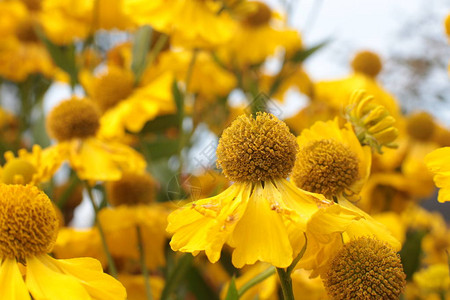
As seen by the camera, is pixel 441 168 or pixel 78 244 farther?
pixel 78 244

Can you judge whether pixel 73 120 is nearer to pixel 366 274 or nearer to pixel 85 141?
pixel 85 141

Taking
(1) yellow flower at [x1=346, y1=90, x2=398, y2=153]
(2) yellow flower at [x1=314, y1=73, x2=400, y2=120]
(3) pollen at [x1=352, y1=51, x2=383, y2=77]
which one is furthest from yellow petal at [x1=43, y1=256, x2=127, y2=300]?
(3) pollen at [x1=352, y1=51, x2=383, y2=77]

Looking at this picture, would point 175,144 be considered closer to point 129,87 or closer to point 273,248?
point 129,87

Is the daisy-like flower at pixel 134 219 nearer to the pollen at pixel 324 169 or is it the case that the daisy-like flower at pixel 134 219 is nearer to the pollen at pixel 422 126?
the pollen at pixel 324 169

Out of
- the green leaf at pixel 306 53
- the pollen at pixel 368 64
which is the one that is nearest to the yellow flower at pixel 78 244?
the green leaf at pixel 306 53

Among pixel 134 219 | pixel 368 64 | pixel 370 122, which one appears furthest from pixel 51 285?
pixel 368 64

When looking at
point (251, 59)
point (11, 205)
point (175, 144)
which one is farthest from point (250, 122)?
point (251, 59)
